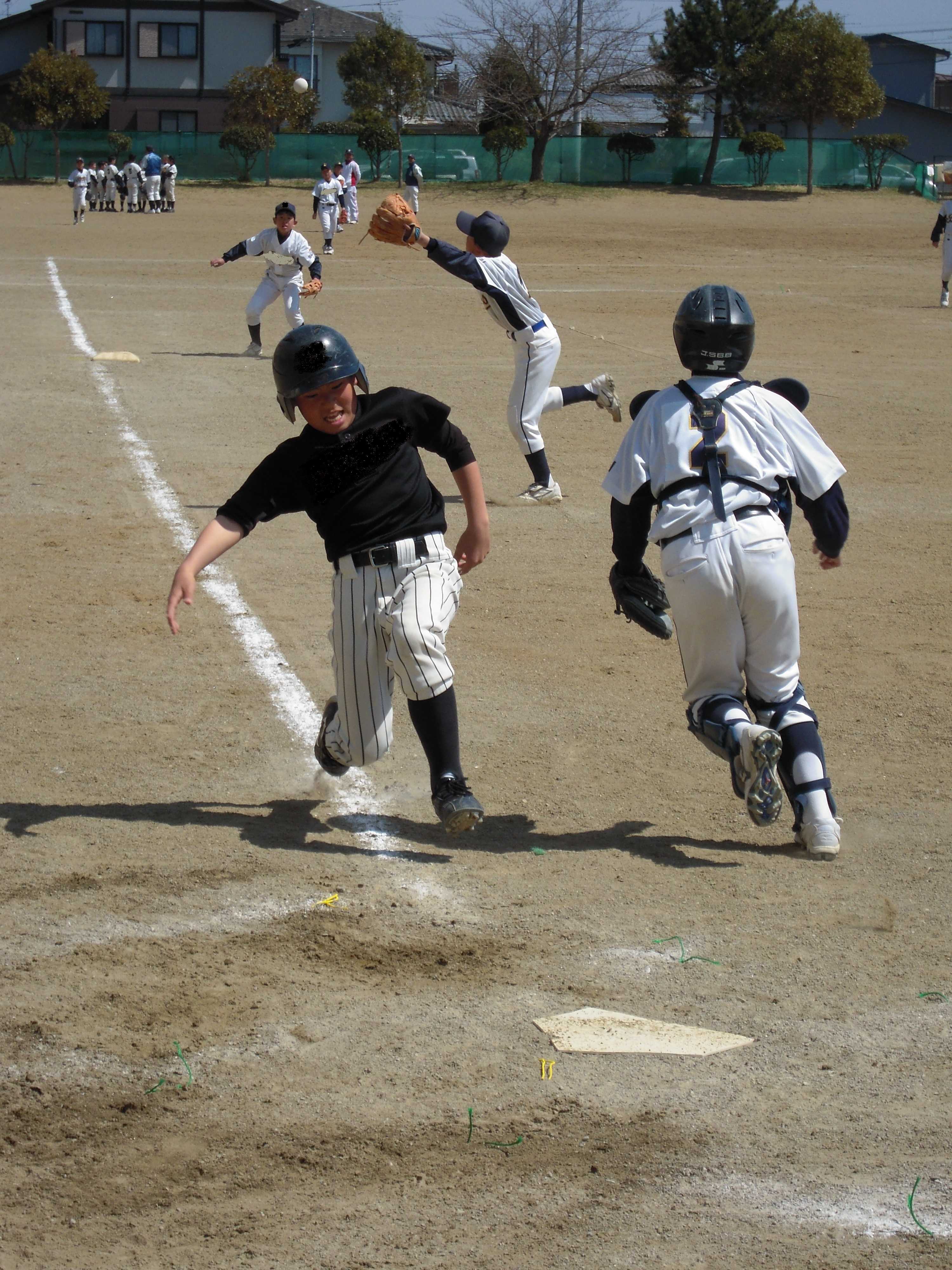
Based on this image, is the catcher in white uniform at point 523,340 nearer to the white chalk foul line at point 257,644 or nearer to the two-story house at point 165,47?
the white chalk foul line at point 257,644

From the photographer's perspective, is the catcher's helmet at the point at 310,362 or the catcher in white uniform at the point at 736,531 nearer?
the catcher's helmet at the point at 310,362

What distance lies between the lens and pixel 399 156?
56938 mm

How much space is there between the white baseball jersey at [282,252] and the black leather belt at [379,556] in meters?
13.6

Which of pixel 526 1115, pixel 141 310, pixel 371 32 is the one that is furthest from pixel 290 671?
pixel 371 32

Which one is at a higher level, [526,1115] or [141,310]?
[141,310]

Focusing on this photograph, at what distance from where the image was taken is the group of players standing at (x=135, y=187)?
46625mm

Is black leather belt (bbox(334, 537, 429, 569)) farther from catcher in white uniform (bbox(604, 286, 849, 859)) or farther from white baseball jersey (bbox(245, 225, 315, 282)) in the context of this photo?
white baseball jersey (bbox(245, 225, 315, 282))

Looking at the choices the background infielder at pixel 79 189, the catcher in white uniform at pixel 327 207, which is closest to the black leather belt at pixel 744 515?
the catcher in white uniform at pixel 327 207

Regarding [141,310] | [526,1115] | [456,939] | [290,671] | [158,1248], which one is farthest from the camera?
[141,310]

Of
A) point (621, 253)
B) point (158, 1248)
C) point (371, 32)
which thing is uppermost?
point (371, 32)

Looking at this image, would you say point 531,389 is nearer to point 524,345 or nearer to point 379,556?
point 524,345

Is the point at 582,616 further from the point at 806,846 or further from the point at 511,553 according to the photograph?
the point at 806,846

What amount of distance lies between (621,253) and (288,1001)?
1312 inches

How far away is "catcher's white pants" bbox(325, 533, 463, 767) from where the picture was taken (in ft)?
15.3
